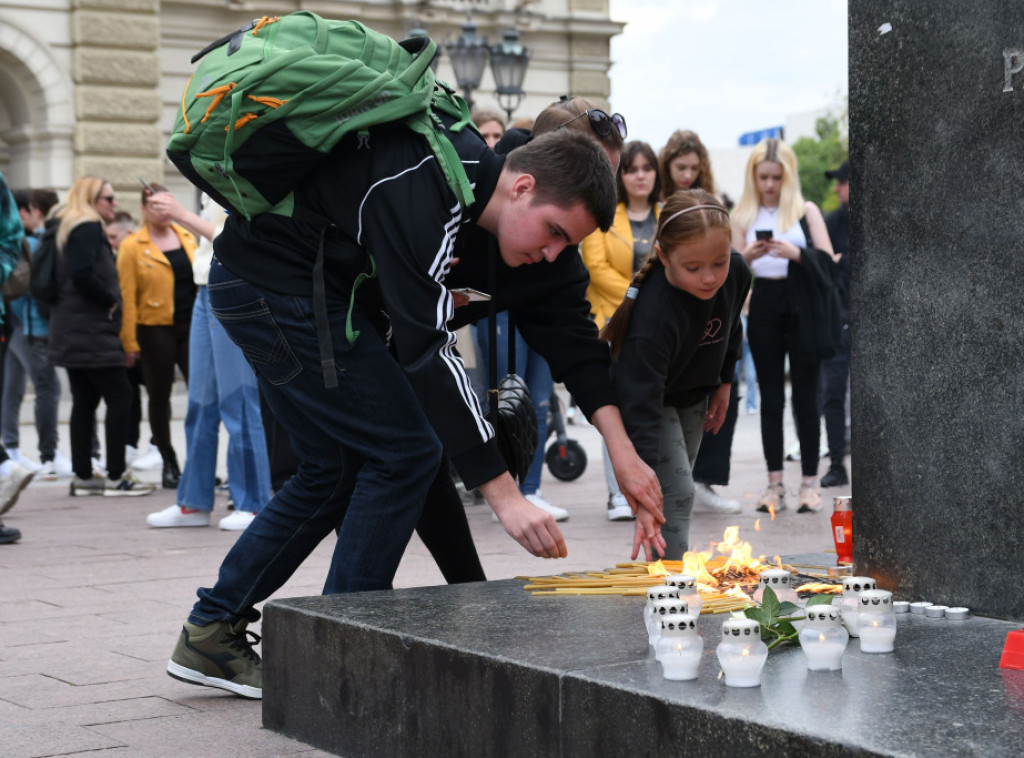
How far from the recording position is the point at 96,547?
691cm

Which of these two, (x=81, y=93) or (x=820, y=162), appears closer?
(x=81, y=93)

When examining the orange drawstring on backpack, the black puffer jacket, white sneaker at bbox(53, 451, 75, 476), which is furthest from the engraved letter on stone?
white sneaker at bbox(53, 451, 75, 476)

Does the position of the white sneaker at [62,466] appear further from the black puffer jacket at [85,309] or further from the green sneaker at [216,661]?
the green sneaker at [216,661]

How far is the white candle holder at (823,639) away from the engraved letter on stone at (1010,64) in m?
1.27

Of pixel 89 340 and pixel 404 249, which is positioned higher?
pixel 404 249

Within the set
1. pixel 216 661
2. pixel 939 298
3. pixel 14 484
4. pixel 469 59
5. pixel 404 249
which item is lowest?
pixel 216 661

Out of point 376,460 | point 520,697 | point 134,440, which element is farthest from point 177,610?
point 134,440

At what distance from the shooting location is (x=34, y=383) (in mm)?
10539

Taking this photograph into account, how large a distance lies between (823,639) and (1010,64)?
4.48ft

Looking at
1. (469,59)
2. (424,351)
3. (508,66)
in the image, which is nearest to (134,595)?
(424,351)

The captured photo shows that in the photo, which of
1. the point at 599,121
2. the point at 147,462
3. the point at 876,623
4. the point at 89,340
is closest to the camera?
the point at 876,623

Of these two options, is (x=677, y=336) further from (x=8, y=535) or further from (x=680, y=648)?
(x=8, y=535)

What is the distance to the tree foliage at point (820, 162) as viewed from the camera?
61969 millimetres

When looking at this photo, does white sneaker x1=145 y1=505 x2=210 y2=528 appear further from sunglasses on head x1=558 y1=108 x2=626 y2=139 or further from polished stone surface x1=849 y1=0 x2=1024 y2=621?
polished stone surface x1=849 y1=0 x2=1024 y2=621
